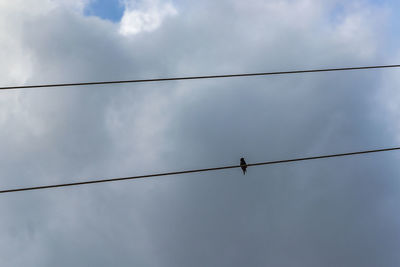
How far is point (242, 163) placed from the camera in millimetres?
21453

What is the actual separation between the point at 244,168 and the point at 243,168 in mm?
106

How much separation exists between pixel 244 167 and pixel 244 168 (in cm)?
9

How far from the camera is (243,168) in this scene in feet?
69.2

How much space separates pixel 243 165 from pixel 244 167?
1.08ft

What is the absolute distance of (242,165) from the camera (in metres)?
20.7

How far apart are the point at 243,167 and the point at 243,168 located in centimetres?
10

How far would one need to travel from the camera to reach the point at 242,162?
2145cm

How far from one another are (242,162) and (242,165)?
81 cm

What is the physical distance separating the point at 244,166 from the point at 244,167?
14cm

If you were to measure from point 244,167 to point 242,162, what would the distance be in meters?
0.59

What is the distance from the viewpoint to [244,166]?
68.2 ft

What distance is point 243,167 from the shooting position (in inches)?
827

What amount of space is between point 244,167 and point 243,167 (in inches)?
3.7

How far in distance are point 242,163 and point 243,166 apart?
2.14ft
